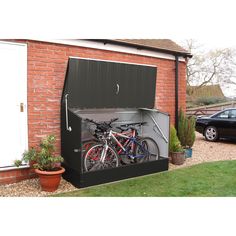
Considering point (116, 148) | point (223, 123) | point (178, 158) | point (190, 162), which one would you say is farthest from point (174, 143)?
point (223, 123)

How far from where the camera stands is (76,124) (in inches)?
188

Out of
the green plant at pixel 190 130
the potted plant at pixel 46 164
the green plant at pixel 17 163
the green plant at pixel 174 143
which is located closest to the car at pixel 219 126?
the green plant at pixel 190 130

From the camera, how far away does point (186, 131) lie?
290 inches

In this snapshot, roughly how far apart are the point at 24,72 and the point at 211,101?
2244 cm

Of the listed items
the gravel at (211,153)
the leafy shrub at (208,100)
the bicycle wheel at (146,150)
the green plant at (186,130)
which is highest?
the leafy shrub at (208,100)

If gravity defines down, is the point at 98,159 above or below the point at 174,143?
below

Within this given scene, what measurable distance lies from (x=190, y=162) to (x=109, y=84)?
3133 millimetres

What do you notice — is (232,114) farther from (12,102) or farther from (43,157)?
(12,102)

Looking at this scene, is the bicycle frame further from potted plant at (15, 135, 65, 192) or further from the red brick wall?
potted plant at (15, 135, 65, 192)

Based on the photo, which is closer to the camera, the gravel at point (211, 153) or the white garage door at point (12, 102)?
the white garage door at point (12, 102)

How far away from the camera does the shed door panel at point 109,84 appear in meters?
5.07

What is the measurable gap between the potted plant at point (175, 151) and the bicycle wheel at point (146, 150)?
0.47m

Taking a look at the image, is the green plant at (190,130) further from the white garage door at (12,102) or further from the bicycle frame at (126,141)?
the white garage door at (12,102)

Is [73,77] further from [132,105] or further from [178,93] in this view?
[178,93]
